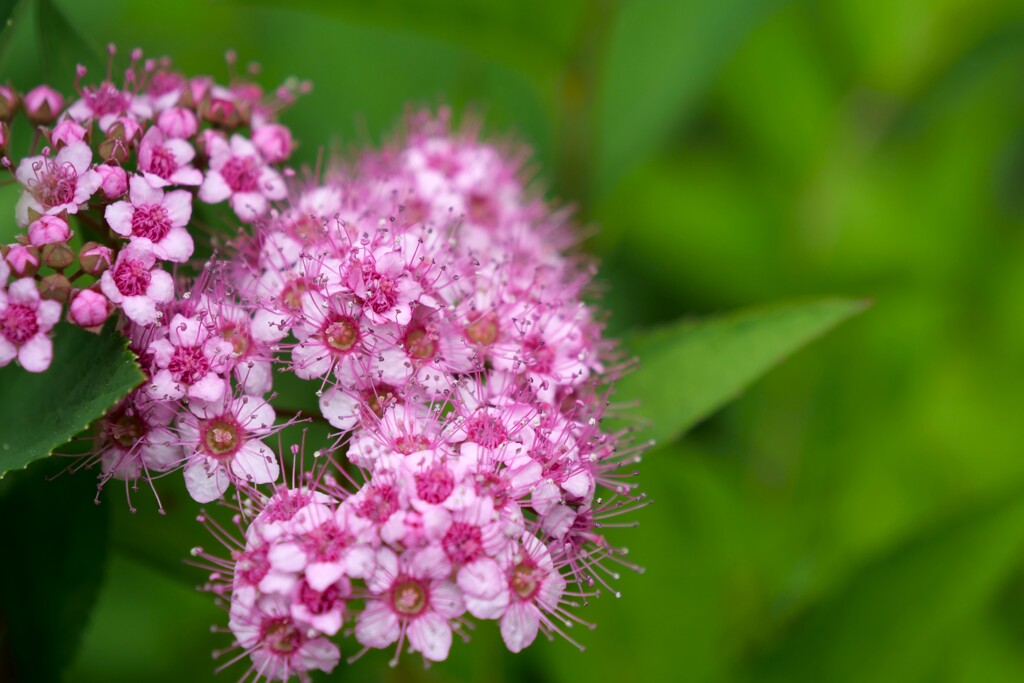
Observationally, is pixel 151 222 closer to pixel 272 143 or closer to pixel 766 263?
pixel 272 143

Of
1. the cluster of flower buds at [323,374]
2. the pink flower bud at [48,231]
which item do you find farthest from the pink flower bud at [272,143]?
the pink flower bud at [48,231]

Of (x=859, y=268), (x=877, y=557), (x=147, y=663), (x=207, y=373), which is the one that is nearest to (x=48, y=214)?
(x=207, y=373)

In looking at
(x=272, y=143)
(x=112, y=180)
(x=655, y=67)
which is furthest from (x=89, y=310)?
(x=655, y=67)

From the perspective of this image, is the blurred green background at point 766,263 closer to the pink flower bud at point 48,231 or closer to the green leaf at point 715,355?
the green leaf at point 715,355

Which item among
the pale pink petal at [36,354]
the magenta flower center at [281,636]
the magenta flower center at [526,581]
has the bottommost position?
the magenta flower center at [281,636]

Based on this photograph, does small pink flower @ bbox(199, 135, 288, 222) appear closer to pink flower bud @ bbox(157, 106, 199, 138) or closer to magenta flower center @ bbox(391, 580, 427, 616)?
pink flower bud @ bbox(157, 106, 199, 138)

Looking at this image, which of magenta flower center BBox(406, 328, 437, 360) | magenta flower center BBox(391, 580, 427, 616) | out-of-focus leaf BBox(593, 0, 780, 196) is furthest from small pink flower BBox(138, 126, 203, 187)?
out-of-focus leaf BBox(593, 0, 780, 196)
